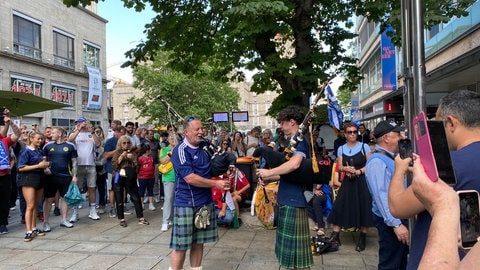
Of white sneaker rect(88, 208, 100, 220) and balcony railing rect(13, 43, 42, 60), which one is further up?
balcony railing rect(13, 43, 42, 60)

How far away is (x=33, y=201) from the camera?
23.3 feet

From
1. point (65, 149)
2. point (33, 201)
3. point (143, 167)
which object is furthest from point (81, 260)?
point (143, 167)

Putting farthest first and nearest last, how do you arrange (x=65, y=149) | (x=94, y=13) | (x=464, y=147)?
(x=94, y=13) → (x=65, y=149) → (x=464, y=147)

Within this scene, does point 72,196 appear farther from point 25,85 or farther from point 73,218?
point 25,85

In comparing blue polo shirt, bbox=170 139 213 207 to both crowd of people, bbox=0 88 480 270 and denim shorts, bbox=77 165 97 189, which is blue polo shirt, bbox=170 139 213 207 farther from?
denim shorts, bbox=77 165 97 189

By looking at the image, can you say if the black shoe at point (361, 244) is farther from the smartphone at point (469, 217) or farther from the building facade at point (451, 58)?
the smartphone at point (469, 217)

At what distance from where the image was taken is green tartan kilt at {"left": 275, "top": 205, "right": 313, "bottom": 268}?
3898 mm

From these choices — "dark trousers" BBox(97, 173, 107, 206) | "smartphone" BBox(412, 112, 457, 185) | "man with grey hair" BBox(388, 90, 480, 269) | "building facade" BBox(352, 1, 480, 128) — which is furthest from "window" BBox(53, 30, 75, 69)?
"smartphone" BBox(412, 112, 457, 185)

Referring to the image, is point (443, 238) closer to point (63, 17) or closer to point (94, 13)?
point (63, 17)

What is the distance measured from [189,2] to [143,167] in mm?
3919

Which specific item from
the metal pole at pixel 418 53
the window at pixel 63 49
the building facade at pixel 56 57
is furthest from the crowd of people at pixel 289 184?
the window at pixel 63 49

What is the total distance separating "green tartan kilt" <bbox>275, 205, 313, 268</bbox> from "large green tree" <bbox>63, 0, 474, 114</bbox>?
334 cm

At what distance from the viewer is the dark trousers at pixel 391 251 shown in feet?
12.8

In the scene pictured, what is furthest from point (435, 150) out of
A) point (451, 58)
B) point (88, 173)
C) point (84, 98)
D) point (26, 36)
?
point (84, 98)
